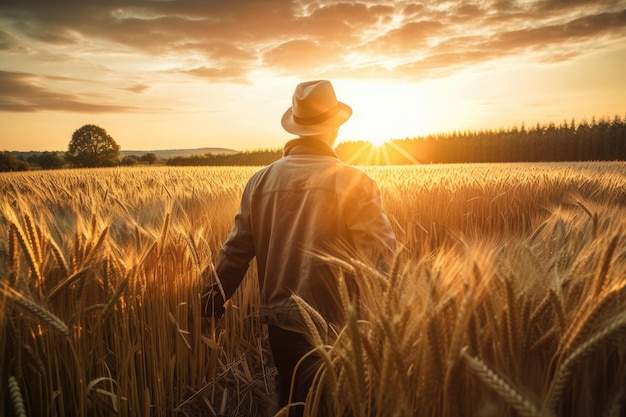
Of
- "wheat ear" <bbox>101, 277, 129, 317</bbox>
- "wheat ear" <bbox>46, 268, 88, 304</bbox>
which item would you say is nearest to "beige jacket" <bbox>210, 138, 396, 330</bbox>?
"wheat ear" <bbox>101, 277, 129, 317</bbox>

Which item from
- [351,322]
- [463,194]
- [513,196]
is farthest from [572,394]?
[513,196]

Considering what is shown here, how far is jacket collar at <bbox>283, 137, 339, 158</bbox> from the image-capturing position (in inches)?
89.7

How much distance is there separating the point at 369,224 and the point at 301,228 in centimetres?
38

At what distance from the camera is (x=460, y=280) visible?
32.1 inches

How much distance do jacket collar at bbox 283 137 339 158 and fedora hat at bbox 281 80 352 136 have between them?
41mm

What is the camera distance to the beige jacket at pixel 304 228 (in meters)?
2.05

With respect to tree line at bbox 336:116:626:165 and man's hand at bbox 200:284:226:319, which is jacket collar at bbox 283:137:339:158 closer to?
man's hand at bbox 200:284:226:319

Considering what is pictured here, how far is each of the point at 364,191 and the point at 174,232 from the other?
960 millimetres

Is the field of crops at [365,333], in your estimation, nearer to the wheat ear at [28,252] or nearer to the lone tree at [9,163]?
the wheat ear at [28,252]

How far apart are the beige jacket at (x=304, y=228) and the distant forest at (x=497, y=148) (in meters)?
32.3

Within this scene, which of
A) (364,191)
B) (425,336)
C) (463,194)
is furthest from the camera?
(463,194)

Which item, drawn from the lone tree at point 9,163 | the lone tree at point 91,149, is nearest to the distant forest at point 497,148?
the lone tree at point 91,149

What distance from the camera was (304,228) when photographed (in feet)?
7.11

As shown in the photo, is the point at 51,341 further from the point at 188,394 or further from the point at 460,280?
the point at 460,280
